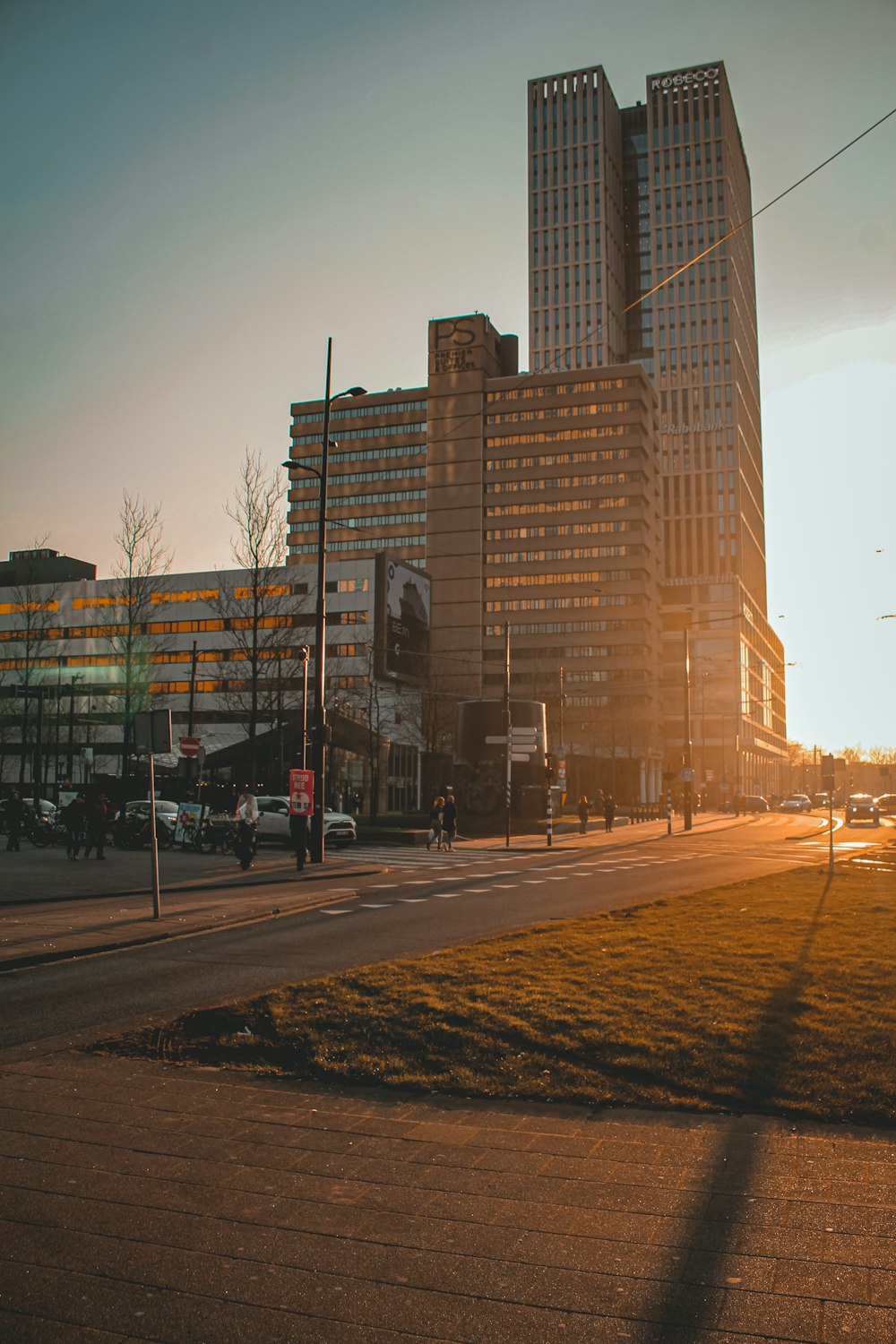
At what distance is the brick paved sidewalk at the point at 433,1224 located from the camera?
313 cm

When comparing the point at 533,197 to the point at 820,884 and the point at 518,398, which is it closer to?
the point at 518,398

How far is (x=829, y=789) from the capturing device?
23.4 metres

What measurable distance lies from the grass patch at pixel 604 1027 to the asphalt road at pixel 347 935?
1067mm

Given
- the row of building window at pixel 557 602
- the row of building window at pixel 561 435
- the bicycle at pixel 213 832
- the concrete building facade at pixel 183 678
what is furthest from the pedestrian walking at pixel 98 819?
the row of building window at pixel 561 435

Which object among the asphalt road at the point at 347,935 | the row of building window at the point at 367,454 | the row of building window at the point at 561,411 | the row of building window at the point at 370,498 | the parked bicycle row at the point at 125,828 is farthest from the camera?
the row of building window at the point at 367,454

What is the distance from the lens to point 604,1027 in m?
6.72

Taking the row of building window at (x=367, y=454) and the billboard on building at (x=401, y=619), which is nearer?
the billboard on building at (x=401, y=619)

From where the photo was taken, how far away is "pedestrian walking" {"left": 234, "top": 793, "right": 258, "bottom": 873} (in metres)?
23.0

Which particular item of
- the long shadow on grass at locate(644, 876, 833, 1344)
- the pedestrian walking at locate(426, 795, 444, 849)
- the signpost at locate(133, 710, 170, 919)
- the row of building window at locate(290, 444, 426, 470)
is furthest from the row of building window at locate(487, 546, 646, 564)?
the long shadow on grass at locate(644, 876, 833, 1344)

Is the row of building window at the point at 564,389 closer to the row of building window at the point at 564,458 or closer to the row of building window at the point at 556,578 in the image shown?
the row of building window at the point at 564,458

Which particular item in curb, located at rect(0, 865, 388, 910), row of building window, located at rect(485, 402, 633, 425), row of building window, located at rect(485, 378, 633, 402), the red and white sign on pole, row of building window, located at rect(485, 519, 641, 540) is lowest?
curb, located at rect(0, 865, 388, 910)

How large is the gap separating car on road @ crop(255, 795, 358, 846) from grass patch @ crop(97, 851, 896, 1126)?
24.2m

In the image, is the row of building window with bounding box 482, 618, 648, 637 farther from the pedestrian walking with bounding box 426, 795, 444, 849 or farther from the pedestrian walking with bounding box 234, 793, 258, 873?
the pedestrian walking with bounding box 234, 793, 258, 873

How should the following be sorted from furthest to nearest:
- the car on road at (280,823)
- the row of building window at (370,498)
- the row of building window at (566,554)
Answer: the row of building window at (370,498) → the row of building window at (566,554) → the car on road at (280,823)
